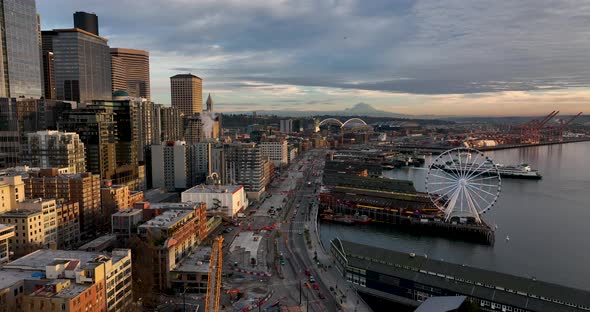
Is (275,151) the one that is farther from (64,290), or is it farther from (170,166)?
(64,290)

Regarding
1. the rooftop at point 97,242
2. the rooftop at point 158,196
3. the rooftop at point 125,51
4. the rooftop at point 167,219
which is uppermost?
the rooftop at point 125,51

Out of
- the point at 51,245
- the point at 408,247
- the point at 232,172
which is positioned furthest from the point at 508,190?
the point at 51,245

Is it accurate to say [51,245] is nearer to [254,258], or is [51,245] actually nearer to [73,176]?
[73,176]

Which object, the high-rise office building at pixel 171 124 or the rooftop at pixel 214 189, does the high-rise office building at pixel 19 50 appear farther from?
the rooftop at pixel 214 189

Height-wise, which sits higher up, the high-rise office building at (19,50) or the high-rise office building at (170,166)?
the high-rise office building at (19,50)

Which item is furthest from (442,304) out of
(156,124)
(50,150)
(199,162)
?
(156,124)

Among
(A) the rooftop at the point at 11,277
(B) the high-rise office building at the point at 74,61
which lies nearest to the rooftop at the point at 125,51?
(B) the high-rise office building at the point at 74,61

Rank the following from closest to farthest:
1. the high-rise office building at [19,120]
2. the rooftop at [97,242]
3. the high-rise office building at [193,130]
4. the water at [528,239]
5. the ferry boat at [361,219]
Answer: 1. the rooftop at [97,242]
2. the water at [528,239]
3. the high-rise office building at [19,120]
4. the ferry boat at [361,219]
5. the high-rise office building at [193,130]

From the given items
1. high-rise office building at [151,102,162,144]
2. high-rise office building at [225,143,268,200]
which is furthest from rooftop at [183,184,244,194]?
high-rise office building at [151,102,162,144]

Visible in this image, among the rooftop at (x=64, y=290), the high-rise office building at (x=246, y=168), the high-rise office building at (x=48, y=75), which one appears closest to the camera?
the rooftop at (x=64, y=290)
